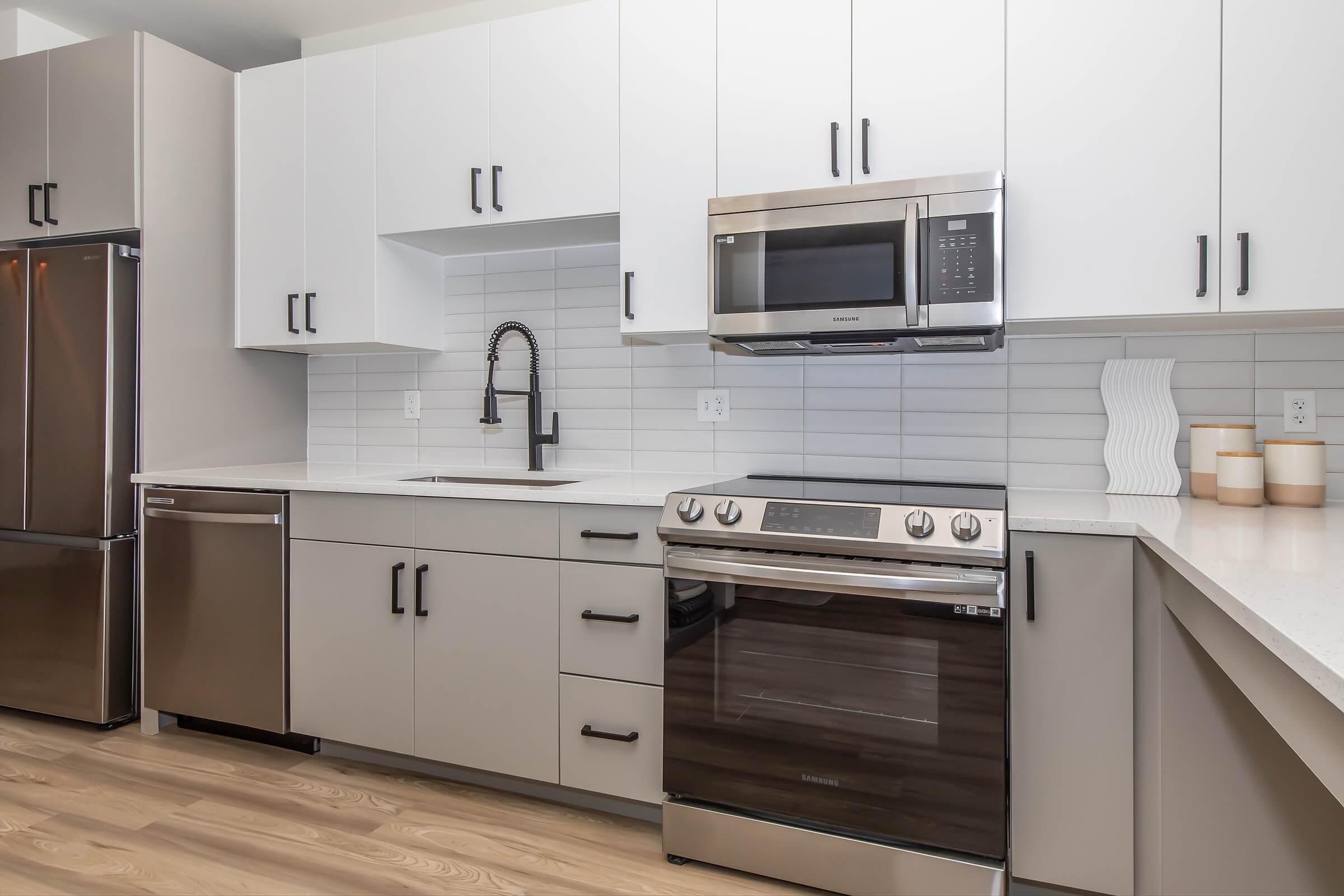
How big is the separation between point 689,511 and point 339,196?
5.68 ft

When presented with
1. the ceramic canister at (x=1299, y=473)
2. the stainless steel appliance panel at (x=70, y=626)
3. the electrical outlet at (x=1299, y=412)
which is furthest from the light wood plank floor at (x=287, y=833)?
the electrical outlet at (x=1299, y=412)

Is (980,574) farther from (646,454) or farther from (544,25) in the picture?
(544,25)

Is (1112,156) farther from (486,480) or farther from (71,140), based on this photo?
(71,140)

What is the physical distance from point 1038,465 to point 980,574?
775 millimetres

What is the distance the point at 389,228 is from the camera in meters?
2.62

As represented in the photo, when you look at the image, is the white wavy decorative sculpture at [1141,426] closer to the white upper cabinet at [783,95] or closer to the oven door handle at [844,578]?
the oven door handle at [844,578]

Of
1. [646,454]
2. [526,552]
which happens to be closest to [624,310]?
[646,454]

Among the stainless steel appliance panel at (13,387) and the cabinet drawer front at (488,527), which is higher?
the stainless steel appliance panel at (13,387)

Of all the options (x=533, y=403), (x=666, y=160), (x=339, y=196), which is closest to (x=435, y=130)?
(x=339, y=196)

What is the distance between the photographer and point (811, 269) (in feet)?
6.65

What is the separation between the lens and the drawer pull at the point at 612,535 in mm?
2008

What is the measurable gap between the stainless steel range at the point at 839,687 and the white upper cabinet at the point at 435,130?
4.29 feet

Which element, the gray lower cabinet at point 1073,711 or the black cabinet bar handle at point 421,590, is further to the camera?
the black cabinet bar handle at point 421,590

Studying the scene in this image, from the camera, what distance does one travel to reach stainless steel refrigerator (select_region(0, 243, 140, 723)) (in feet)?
8.42
